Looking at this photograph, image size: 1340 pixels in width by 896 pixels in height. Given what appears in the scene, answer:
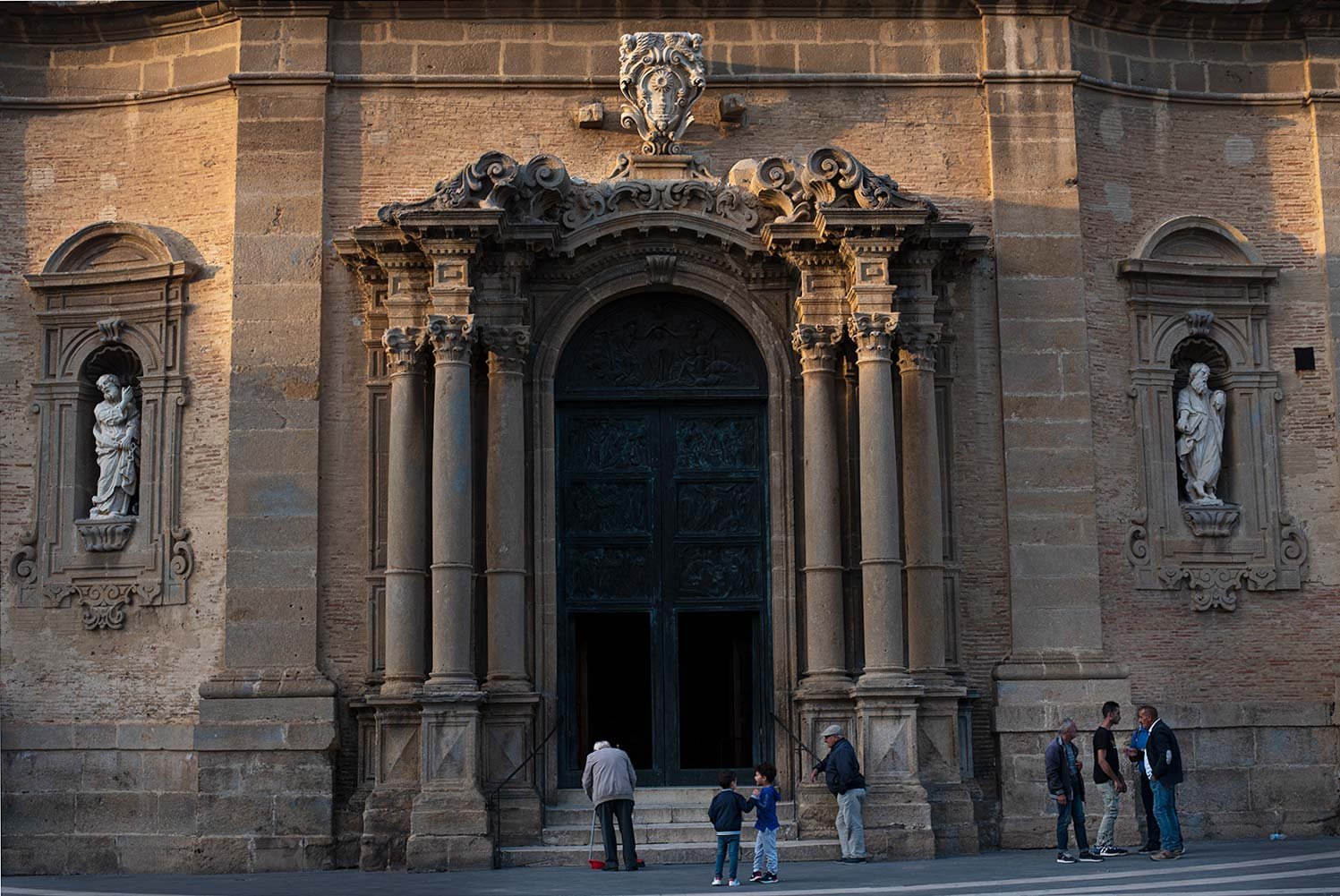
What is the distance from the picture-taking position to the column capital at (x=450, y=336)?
19.8 m

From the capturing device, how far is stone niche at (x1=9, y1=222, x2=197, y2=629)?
20.7 metres

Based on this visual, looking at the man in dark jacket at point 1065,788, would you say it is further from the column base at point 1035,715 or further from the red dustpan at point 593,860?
the red dustpan at point 593,860

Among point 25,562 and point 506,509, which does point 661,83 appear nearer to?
point 506,509

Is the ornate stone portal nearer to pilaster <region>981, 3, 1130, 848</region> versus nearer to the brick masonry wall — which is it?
pilaster <region>981, 3, 1130, 848</region>

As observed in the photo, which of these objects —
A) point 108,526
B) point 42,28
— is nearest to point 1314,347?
point 108,526

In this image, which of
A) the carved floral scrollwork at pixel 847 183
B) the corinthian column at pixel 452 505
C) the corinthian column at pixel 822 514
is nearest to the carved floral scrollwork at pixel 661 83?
the carved floral scrollwork at pixel 847 183

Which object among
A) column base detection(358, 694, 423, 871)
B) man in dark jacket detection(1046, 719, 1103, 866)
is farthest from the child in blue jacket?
column base detection(358, 694, 423, 871)

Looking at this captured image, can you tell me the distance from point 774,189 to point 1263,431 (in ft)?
20.6

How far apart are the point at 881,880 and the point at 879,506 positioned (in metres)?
4.31

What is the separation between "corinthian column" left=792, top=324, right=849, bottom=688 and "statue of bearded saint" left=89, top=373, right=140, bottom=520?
292 inches

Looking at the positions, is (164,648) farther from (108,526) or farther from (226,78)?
(226,78)

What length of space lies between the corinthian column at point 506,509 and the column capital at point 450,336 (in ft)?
1.23

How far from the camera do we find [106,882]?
18531mm

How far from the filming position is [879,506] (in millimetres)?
19734
